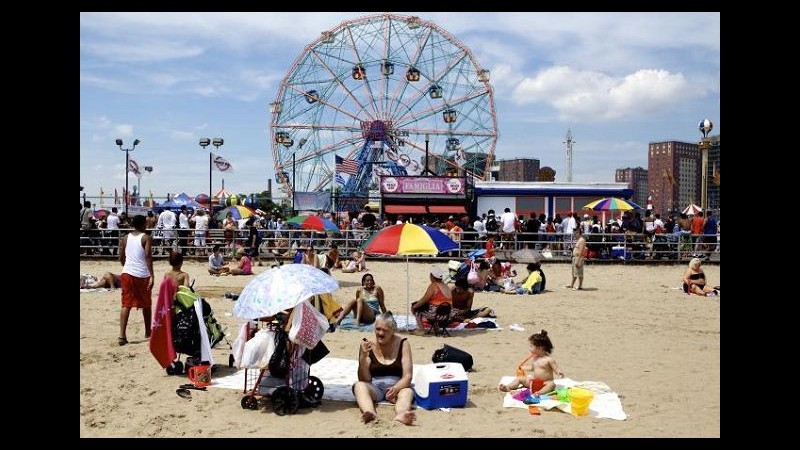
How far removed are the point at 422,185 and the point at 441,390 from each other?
83.8 feet

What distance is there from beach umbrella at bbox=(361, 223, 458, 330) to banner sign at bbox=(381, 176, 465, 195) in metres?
21.7

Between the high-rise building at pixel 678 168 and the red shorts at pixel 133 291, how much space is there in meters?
97.8

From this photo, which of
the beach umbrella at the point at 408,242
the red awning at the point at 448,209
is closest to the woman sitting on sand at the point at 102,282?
the beach umbrella at the point at 408,242

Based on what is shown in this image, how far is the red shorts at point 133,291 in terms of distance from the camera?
7.28 metres

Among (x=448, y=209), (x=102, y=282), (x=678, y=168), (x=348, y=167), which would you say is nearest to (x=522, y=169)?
(x=678, y=168)

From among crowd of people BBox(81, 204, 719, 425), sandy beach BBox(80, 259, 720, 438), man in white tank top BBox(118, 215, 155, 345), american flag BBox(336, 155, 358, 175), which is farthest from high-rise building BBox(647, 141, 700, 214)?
man in white tank top BBox(118, 215, 155, 345)

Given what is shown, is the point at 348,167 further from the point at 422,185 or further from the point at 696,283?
the point at 696,283

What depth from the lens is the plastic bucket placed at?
19.0ft

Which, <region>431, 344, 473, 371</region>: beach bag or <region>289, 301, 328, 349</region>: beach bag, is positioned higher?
<region>289, 301, 328, 349</region>: beach bag

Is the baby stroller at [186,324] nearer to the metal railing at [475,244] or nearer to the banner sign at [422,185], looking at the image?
the metal railing at [475,244]

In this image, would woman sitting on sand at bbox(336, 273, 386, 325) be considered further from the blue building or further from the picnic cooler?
the blue building
